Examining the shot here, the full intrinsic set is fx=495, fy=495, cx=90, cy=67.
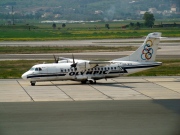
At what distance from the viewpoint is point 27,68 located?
55.4m

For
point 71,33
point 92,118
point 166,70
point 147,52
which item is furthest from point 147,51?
point 71,33

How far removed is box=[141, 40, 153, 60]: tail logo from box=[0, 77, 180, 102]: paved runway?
224 centimetres

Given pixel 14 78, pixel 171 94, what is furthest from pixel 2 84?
pixel 171 94

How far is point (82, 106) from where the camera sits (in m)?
30.7

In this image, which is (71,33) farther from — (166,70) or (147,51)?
(147,51)

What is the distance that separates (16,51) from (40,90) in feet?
129

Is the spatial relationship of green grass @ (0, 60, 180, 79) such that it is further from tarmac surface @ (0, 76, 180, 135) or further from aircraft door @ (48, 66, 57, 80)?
aircraft door @ (48, 66, 57, 80)

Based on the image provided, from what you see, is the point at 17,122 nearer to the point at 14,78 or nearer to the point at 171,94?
the point at 171,94

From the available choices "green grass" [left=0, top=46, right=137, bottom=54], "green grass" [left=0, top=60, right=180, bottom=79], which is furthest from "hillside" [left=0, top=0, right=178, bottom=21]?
"green grass" [left=0, top=60, right=180, bottom=79]

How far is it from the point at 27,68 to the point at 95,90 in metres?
18.0

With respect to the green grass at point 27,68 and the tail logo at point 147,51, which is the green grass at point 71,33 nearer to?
the green grass at point 27,68

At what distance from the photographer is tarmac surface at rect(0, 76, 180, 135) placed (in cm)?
2311

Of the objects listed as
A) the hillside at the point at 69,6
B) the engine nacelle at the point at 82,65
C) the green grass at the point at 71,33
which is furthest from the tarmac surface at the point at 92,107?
the green grass at the point at 71,33

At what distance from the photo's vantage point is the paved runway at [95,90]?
35094mm
